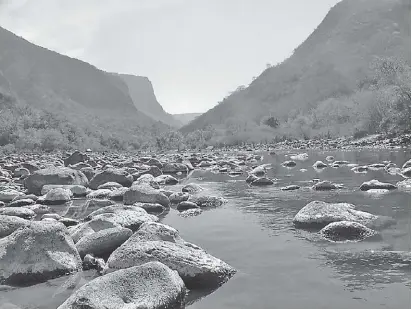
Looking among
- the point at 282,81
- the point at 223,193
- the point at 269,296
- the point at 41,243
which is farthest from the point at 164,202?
the point at 282,81

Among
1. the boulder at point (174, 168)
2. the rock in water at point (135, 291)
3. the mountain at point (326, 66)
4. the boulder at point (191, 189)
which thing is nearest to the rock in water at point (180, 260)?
the rock in water at point (135, 291)

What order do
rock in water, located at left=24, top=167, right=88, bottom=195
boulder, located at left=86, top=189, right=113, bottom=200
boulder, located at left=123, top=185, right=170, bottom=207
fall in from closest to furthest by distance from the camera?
boulder, located at left=123, top=185, right=170, bottom=207 < boulder, located at left=86, top=189, right=113, bottom=200 < rock in water, located at left=24, top=167, right=88, bottom=195

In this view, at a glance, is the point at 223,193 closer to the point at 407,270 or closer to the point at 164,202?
the point at 164,202

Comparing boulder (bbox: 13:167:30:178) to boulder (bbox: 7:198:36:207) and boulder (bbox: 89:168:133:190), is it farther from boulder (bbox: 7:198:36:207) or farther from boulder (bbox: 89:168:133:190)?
boulder (bbox: 7:198:36:207)

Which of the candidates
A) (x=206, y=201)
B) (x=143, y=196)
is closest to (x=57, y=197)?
(x=143, y=196)

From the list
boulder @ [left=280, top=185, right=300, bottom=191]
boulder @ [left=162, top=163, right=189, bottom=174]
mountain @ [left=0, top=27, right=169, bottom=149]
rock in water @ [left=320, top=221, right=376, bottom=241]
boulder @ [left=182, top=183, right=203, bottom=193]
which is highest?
mountain @ [left=0, top=27, right=169, bottom=149]

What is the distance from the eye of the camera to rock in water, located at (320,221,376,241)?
21.4 feet

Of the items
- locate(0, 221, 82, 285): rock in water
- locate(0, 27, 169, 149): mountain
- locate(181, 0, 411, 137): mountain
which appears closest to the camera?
locate(0, 221, 82, 285): rock in water

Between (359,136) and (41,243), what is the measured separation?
4796 centimetres

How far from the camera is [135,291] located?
4164 millimetres

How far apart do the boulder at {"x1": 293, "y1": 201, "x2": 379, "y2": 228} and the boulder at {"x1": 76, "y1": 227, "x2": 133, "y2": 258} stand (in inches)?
129

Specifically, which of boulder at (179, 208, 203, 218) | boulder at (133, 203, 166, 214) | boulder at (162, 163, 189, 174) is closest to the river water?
boulder at (179, 208, 203, 218)

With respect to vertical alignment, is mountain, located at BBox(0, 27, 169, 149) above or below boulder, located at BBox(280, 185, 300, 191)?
above

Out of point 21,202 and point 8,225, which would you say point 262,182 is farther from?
point 8,225
